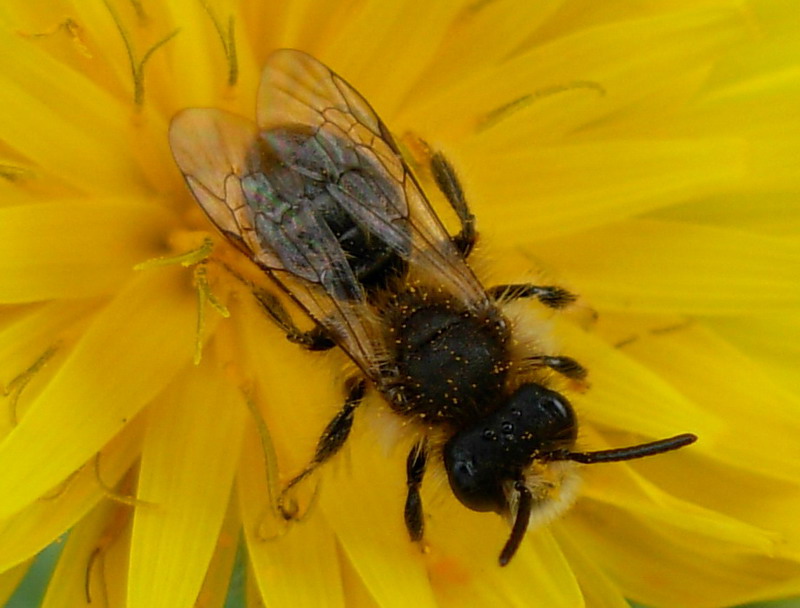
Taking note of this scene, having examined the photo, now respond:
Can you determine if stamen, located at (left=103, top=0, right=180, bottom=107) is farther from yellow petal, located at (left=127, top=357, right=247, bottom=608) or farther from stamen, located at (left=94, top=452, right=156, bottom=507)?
stamen, located at (left=94, top=452, right=156, bottom=507)

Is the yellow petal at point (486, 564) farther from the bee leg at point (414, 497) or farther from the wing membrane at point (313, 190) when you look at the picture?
the wing membrane at point (313, 190)

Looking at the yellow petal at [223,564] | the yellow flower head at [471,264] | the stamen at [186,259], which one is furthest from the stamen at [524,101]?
the yellow petal at [223,564]

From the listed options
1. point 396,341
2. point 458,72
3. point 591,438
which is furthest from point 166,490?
point 458,72

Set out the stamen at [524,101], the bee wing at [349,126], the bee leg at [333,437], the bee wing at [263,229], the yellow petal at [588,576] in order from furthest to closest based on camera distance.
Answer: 1. the yellow petal at [588,576]
2. the stamen at [524,101]
3. the bee leg at [333,437]
4. the bee wing at [349,126]
5. the bee wing at [263,229]

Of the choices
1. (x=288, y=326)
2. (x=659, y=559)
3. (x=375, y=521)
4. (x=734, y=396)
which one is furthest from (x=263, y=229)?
(x=659, y=559)

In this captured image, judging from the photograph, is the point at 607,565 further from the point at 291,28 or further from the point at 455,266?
the point at 291,28
